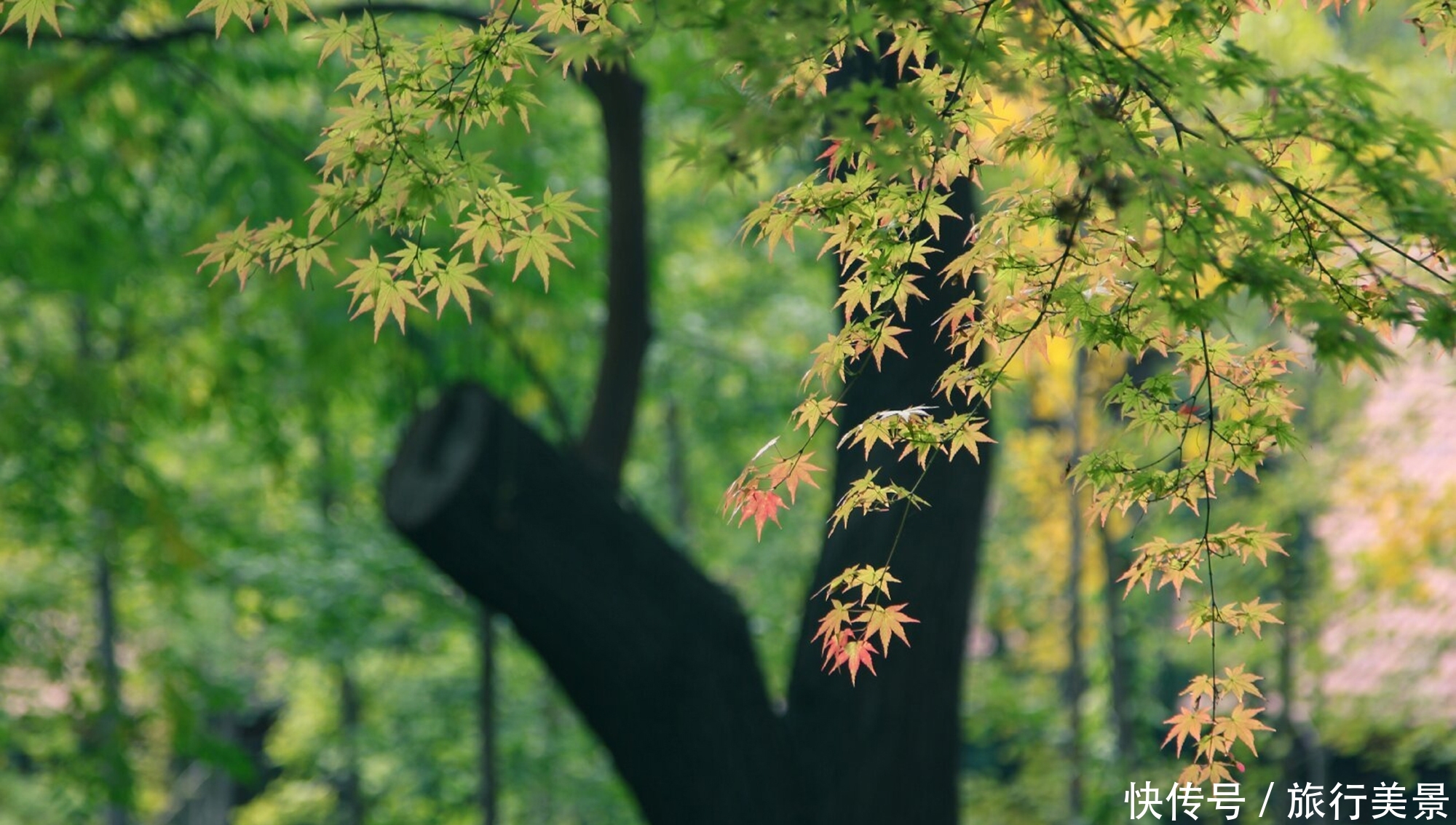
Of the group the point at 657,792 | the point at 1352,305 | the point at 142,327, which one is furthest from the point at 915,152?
the point at 142,327

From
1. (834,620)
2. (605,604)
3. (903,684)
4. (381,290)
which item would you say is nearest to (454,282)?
(381,290)

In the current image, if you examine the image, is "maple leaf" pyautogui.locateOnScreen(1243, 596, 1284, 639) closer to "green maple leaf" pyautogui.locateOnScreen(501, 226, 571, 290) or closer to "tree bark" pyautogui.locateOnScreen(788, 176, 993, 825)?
"green maple leaf" pyautogui.locateOnScreen(501, 226, 571, 290)

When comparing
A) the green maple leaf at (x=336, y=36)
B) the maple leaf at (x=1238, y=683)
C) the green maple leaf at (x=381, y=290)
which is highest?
the green maple leaf at (x=336, y=36)

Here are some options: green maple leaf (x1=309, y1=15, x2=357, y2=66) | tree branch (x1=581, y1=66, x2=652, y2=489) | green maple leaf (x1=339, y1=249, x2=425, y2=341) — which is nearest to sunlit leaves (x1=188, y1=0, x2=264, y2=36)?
green maple leaf (x1=309, y1=15, x2=357, y2=66)

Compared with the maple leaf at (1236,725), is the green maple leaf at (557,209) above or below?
above

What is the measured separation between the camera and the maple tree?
80.0 inches

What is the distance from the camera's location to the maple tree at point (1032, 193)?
2.03 metres

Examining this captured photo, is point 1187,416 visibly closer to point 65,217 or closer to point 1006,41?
point 1006,41

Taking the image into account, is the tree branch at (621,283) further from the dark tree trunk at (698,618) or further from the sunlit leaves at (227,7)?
the sunlit leaves at (227,7)

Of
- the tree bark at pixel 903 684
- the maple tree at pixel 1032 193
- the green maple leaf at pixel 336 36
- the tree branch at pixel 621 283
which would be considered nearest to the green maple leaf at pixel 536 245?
the maple tree at pixel 1032 193

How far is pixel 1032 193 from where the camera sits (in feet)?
8.37

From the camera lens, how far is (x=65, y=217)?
7.58m

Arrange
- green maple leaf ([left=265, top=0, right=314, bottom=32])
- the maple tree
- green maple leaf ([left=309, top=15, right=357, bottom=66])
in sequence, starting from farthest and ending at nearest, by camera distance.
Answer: green maple leaf ([left=309, top=15, right=357, bottom=66]) → green maple leaf ([left=265, top=0, right=314, bottom=32]) → the maple tree

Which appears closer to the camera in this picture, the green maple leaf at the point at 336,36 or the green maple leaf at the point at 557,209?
the green maple leaf at the point at 557,209
